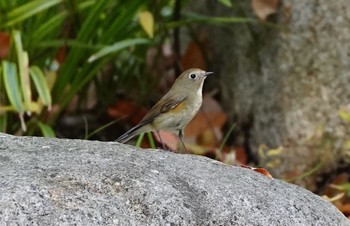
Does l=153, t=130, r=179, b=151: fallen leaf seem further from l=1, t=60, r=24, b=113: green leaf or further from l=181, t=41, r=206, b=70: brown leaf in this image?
l=181, t=41, r=206, b=70: brown leaf

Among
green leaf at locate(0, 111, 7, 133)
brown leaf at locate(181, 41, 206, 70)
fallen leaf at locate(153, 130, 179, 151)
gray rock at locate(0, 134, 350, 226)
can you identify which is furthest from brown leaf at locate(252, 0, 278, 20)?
gray rock at locate(0, 134, 350, 226)

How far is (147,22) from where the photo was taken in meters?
6.18

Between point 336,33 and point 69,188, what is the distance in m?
3.31

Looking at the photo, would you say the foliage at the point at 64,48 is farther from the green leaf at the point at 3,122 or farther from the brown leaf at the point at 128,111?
the brown leaf at the point at 128,111

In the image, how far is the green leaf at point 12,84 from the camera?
5.51m

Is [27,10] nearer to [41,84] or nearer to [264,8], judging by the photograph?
[41,84]

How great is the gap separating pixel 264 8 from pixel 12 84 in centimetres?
177

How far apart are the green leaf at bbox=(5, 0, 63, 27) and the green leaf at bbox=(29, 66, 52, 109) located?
315mm

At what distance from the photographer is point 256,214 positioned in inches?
136

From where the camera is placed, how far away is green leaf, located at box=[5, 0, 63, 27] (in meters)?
5.84

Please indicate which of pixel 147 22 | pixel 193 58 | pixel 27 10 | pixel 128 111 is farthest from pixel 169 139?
pixel 193 58

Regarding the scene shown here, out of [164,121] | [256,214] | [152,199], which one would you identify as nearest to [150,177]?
[152,199]

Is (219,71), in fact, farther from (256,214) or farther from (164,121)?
(256,214)

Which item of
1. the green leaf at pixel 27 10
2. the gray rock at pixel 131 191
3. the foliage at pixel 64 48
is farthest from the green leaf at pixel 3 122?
the gray rock at pixel 131 191
